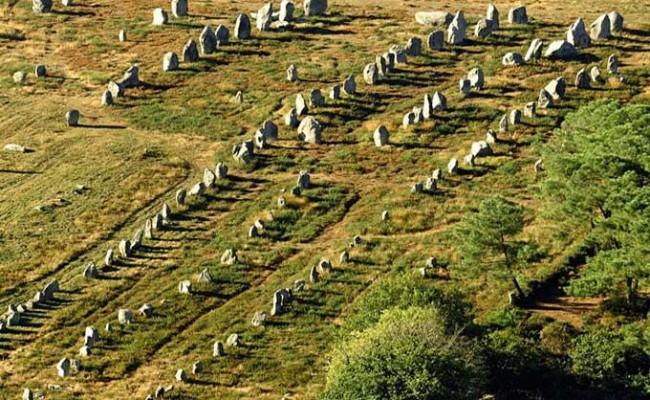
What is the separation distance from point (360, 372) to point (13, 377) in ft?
88.0

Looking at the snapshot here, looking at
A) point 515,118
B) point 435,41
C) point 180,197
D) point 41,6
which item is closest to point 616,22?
point 435,41

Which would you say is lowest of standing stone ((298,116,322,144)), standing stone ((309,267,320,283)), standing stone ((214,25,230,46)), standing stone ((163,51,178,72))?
standing stone ((309,267,320,283))

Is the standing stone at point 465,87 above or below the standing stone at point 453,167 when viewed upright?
above

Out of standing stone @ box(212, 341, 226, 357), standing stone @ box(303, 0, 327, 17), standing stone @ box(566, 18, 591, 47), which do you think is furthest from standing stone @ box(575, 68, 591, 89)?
standing stone @ box(212, 341, 226, 357)

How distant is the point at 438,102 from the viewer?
111m

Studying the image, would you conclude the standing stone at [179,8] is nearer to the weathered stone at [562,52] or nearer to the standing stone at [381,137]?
the standing stone at [381,137]

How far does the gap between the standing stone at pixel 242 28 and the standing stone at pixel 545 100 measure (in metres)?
38.3

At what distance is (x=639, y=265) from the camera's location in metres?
74.5

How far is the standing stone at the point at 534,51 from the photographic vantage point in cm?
11800

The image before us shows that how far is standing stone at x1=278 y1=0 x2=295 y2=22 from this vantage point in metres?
137

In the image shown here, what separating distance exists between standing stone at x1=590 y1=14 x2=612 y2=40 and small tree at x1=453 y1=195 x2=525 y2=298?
42524 mm

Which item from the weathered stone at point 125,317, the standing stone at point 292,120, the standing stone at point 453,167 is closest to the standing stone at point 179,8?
the standing stone at point 292,120

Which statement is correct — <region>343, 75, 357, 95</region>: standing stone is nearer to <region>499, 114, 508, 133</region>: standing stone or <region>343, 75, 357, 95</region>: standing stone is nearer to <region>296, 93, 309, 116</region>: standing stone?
<region>296, 93, 309, 116</region>: standing stone

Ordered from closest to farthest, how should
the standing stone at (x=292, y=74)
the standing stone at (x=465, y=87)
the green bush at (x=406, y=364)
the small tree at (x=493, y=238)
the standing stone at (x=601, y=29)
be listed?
the green bush at (x=406, y=364)
the small tree at (x=493, y=238)
the standing stone at (x=465, y=87)
the standing stone at (x=601, y=29)
the standing stone at (x=292, y=74)
